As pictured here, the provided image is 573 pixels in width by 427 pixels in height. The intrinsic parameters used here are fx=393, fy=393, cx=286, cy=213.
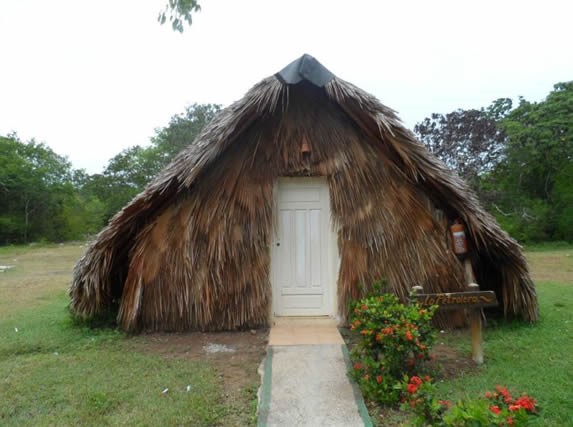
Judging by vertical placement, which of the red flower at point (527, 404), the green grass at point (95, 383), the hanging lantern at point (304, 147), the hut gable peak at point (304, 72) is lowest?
the green grass at point (95, 383)

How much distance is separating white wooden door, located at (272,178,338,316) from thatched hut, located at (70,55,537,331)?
4 centimetres

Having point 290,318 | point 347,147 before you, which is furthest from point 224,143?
point 290,318

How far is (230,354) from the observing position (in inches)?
170

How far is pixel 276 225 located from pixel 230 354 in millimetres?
1721

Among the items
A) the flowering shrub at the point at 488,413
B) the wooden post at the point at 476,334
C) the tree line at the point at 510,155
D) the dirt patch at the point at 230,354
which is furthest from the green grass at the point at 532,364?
the tree line at the point at 510,155

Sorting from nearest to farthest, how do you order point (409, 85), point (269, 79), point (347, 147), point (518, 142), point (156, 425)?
point (156, 425) → point (269, 79) → point (347, 147) → point (409, 85) → point (518, 142)

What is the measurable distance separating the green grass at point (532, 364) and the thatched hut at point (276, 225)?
412mm

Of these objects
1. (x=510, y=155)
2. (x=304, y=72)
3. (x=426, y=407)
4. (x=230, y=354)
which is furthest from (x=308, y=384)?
(x=510, y=155)

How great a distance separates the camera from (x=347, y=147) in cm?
514

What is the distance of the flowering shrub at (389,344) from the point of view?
312 cm

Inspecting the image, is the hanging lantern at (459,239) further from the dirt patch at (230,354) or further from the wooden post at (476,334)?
the dirt patch at (230,354)

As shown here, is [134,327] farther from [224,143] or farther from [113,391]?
[224,143]

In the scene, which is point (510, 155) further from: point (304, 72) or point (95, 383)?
point (95, 383)

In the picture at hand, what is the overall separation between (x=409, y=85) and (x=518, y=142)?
679cm
